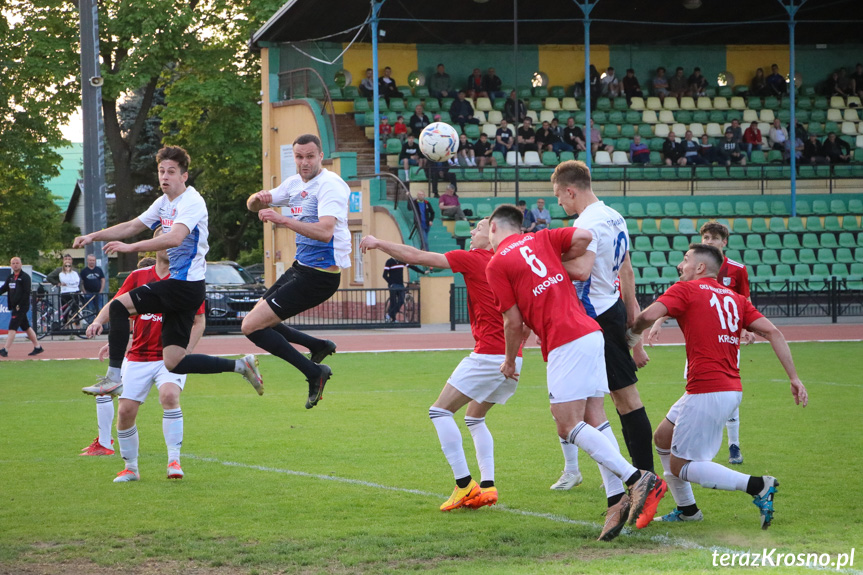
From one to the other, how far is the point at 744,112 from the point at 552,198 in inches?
329

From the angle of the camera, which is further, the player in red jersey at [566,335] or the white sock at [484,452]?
the white sock at [484,452]

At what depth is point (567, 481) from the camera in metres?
8.10

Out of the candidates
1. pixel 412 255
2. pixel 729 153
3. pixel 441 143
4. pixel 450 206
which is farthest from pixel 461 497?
pixel 729 153

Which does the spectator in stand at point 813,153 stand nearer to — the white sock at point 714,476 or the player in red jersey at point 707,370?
the player in red jersey at point 707,370

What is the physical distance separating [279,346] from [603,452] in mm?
3143

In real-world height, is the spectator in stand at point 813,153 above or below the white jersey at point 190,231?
above

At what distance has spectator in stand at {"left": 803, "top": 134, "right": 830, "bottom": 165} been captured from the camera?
32.9 metres

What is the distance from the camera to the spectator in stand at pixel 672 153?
32.2 meters

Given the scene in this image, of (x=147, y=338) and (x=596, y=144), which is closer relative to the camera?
(x=147, y=338)

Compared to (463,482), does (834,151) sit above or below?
above

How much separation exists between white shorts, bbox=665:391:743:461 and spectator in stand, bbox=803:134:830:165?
28.5m

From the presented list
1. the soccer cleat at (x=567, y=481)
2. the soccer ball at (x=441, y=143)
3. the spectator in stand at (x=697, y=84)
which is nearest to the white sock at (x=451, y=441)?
the soccer cleat at (x=567, y=481)

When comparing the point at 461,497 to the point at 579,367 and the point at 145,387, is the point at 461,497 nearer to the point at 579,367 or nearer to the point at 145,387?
the point at 579,367

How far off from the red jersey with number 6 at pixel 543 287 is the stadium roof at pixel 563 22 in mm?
25411
